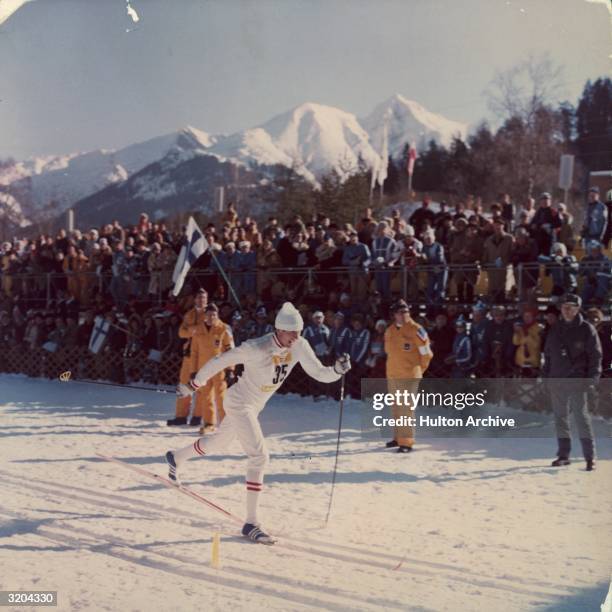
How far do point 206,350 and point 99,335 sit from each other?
5.46 meters

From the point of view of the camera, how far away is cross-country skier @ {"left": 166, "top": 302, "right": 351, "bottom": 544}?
248 inches

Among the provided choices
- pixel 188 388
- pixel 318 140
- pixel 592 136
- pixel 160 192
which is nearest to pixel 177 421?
pixel 188 388

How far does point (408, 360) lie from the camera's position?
926cm

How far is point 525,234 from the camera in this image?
11.2m

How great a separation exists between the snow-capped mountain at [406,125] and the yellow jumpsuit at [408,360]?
8762 mm

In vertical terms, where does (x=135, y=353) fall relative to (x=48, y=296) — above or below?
below

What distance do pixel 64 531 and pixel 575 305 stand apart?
18.0 ft

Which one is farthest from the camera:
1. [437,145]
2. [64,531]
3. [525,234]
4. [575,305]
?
[437,145]

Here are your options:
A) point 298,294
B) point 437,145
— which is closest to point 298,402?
point 298,294

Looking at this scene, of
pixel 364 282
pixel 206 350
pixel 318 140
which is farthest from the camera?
pixel 318 140

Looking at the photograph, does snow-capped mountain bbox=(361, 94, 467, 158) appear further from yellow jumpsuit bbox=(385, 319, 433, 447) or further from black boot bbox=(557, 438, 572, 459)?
black boot bbox=(557, 438, 572, 459)

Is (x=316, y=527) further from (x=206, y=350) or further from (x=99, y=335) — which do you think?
(x=99, y=335)

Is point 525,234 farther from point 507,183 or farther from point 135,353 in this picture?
point 507,183

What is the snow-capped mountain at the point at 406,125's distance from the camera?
2100 cm
